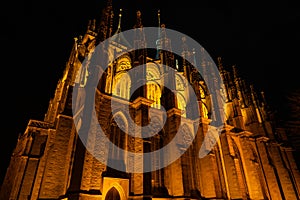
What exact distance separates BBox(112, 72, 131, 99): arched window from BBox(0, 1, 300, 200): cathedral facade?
0.09m

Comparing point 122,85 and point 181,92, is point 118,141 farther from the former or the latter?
point 181,92

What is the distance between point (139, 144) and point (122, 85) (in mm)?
6547

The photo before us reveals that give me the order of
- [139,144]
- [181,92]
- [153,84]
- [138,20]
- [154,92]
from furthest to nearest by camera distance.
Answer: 1. [181,92]
2. [138,20]
3. [153,84]
4. [154,92]
5. [139,144]

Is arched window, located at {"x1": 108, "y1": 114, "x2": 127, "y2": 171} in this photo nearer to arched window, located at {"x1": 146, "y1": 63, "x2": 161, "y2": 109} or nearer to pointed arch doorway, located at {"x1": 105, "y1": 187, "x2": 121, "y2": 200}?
pointed arch doorway, located at {"x1": 105, "y1": 187, "x2": 121, "y2": 200}

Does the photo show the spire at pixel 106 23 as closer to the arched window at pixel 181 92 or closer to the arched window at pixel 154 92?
the arched window at pixel 154 92

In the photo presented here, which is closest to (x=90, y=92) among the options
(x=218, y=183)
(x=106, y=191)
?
(x=106, y=191)

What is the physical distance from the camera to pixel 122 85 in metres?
19.8

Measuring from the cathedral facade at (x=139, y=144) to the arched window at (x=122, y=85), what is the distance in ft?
0.30

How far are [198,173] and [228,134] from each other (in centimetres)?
522

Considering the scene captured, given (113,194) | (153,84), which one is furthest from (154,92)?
(113,194)

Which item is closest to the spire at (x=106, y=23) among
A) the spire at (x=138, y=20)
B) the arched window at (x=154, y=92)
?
the spire at (x=138, y=20)

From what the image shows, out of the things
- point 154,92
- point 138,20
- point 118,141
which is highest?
point 138,20

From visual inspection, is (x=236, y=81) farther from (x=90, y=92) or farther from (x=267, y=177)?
(x=90, y=92)

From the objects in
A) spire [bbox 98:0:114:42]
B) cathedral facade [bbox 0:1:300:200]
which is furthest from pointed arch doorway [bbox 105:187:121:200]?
spire [bbox 98:0:114:42]
